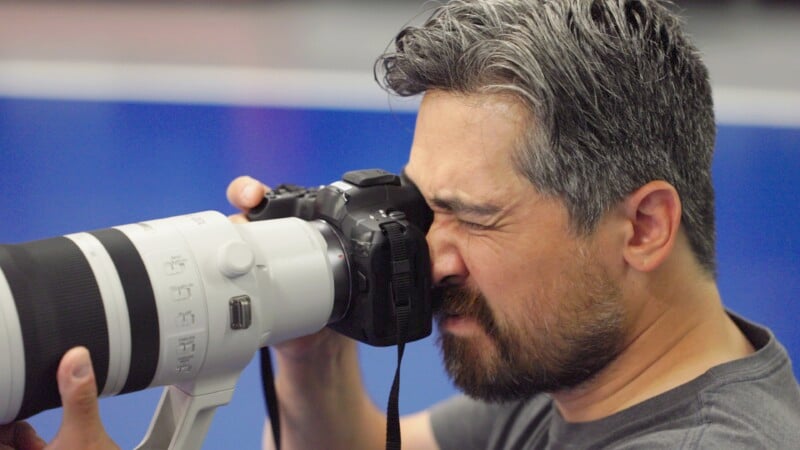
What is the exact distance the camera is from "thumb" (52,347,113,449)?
36.4 inches

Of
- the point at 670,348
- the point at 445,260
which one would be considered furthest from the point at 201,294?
the point at 670,348

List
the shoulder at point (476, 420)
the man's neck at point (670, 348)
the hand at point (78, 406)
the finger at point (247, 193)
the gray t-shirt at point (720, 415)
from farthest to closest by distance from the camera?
the shoulder at point (476, 420) → the finger at point (247, 193) → the man's neck at point (670, 348) → the gray t-shirt at point (720, 415) → the hand at point (78, 406)

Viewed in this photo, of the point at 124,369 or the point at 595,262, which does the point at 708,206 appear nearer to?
the point at 595,262

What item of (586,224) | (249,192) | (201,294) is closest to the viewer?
(201,294)

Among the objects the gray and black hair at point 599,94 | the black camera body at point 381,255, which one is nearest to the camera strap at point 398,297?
the black camera body at point 381,255

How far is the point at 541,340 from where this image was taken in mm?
1178

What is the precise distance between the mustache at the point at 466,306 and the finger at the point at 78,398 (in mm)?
430

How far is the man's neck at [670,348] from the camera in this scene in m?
1.17

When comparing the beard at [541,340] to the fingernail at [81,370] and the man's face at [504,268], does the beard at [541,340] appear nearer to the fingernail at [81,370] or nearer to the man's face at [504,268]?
the man's face at [504,268]

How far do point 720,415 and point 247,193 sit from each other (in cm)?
63

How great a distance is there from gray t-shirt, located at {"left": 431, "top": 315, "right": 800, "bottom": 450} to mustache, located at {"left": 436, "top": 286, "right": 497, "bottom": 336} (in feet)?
0.58

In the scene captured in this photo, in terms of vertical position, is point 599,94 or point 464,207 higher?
point 599,94

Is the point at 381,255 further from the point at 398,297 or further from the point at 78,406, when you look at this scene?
the point at 78,406

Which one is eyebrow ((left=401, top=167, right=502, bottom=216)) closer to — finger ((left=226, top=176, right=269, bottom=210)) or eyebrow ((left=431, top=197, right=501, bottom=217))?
eyebrow ((left=431, top=197, right=501, bottom=217))
